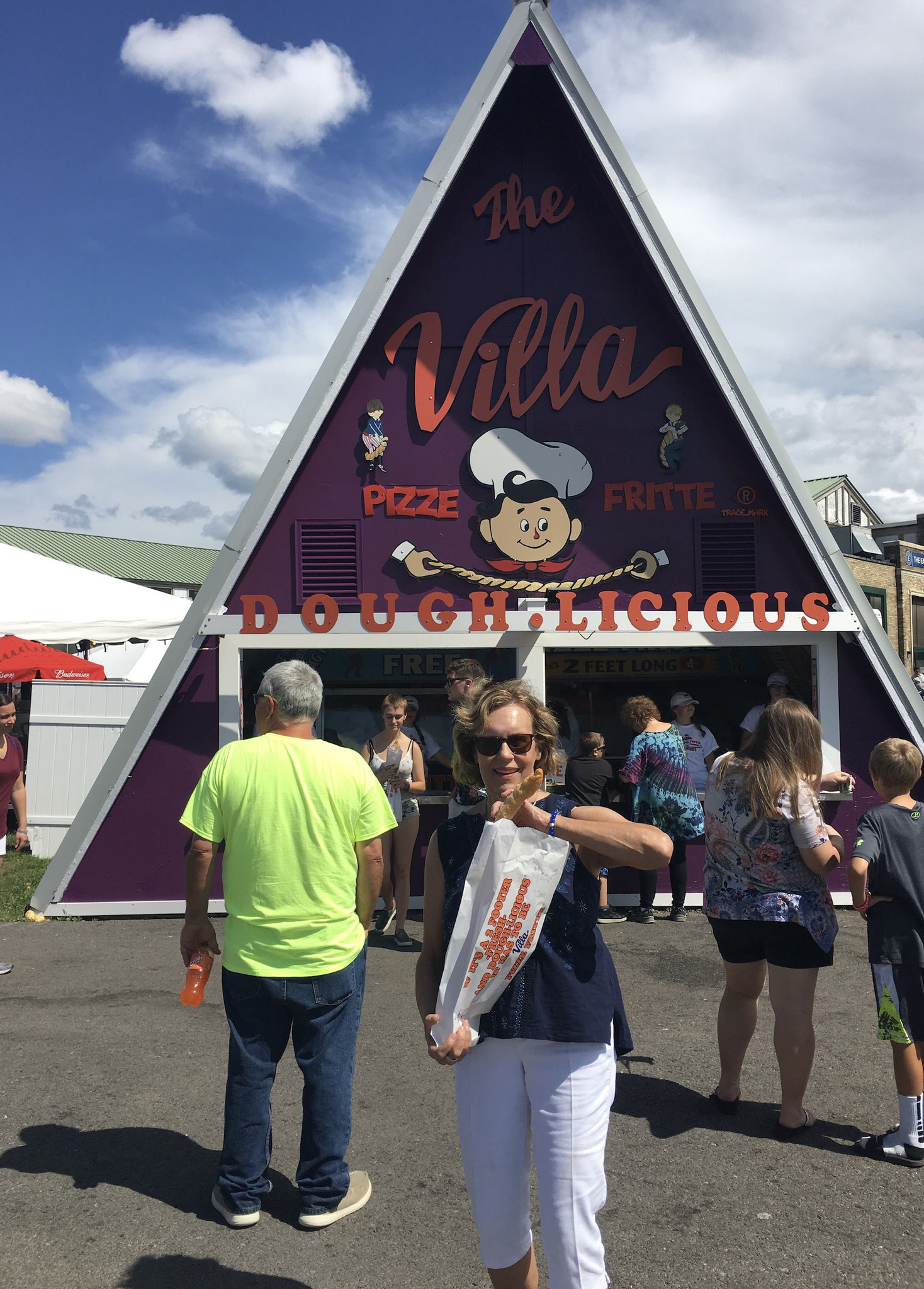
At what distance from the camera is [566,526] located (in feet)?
26.2

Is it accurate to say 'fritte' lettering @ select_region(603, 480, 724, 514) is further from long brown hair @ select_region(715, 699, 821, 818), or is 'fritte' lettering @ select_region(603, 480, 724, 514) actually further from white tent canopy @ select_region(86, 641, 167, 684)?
white tent canopy @ select_region(86, 641, 167, 684)

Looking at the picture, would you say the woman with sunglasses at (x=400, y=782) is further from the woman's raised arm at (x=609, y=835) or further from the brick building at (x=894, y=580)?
the brick building at (x=894, y=580)

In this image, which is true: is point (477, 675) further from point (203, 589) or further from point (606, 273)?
point (606, 273)

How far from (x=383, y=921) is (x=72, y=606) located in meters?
6.21

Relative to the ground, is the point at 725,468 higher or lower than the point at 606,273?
lower

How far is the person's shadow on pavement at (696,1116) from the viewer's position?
4.00 meters

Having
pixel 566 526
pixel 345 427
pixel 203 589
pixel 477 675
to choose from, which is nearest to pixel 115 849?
pixel 203 589

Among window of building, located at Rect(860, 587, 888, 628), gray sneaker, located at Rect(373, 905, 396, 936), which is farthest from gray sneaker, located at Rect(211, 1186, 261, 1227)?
window of building, located at Rect(860, 587, 888, 628)

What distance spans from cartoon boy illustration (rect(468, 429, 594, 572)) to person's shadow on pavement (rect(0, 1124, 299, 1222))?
199 inches

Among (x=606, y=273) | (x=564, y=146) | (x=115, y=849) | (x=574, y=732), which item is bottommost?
(x=115, y=849)

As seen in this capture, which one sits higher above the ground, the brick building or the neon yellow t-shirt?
the brick building

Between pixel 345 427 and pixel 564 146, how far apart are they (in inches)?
122

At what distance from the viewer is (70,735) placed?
9531 mm

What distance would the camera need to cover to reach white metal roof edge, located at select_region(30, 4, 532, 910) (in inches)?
302
